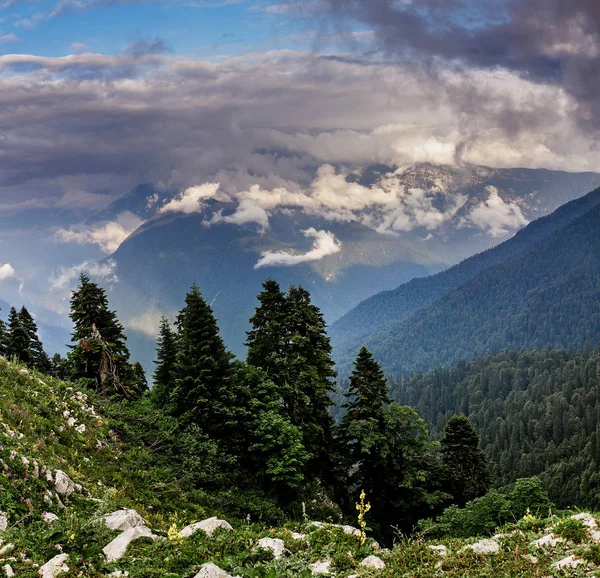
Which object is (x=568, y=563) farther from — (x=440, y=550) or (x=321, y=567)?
(x=321, y=567)

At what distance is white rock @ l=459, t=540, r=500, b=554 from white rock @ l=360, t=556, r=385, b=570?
72.1 inches

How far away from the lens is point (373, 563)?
37.0 ft

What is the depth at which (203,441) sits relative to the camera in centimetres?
2748

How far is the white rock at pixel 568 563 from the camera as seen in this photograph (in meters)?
9.43

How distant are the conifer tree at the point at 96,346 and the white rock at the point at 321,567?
26.2 meters

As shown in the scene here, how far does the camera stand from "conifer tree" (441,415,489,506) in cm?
3925

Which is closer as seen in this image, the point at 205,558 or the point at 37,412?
the point at 205,558

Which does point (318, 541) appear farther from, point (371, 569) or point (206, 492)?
point (206, 492)

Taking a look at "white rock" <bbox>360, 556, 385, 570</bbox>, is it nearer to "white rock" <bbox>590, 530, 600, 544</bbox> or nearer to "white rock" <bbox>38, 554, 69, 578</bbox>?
"white rock" <bbox>590, 530, 600, 544</bbox>

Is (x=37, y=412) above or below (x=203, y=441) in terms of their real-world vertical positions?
above

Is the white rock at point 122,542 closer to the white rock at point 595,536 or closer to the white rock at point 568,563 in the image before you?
the white rock at point 568,563

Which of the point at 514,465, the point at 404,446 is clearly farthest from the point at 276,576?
the point at 514,465

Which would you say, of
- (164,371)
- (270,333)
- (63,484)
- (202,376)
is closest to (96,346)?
(164,371)

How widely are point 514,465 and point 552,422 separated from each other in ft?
112
